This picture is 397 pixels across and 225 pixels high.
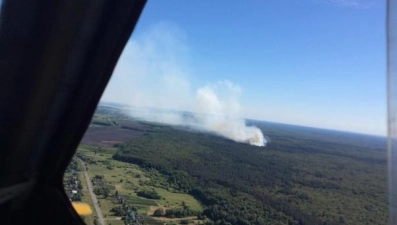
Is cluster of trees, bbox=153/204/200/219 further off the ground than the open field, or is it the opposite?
the open field

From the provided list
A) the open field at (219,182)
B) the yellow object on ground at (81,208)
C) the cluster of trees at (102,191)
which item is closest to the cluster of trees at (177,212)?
the open field at (219,182)

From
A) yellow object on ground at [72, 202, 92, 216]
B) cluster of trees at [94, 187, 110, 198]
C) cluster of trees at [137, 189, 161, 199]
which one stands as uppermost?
yellow object on ground at [72, 202, 92, 216]

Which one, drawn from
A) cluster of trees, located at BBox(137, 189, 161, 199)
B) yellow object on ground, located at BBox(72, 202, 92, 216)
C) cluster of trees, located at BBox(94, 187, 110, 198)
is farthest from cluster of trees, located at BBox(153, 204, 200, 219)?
yellow object on ground, located at BBox(72, 202, 92, 216)

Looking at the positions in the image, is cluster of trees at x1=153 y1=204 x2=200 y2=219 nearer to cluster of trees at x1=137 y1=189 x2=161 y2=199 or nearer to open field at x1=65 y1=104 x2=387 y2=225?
open field at x1=65 y1=104 x2=387 y2=225

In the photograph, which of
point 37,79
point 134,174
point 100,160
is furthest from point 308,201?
point 37,79

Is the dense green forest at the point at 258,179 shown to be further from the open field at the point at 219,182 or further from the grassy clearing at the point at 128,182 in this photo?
the grassy clearing at the point at 128,182

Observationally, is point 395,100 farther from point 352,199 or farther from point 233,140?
point 233,140

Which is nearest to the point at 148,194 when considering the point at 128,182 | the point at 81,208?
the point at 128,182

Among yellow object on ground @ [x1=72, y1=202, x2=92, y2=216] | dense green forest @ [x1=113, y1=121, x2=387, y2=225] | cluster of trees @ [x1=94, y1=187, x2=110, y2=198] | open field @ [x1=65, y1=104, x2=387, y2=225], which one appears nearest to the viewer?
yellow object on ground @ [x1=72, y1=202, x2=92, y2=216]

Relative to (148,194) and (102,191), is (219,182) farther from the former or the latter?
(102,191)
